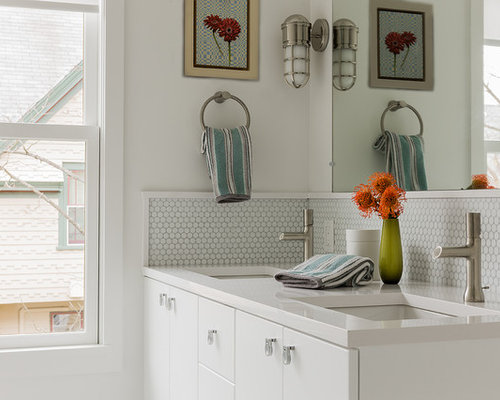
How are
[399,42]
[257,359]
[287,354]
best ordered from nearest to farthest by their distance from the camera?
[287,354], [257,359], [399,42]

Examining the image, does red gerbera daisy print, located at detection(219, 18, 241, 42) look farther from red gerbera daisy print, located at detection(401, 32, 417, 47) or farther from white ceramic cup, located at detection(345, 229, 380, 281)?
white ceramic cup, located at detection(345, 229, 380, 281)

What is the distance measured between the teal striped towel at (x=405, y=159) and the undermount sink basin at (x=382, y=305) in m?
0.45

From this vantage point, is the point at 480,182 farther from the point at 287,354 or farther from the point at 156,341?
the point at 156,341

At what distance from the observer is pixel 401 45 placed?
2371 millimetres

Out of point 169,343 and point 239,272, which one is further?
point 239,272

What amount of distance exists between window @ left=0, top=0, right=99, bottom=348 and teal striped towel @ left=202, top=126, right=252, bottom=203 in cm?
45

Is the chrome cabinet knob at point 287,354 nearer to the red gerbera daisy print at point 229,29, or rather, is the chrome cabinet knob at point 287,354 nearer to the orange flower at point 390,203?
the orange flower at point 390,203

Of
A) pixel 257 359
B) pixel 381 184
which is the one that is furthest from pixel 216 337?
pixel 381 184

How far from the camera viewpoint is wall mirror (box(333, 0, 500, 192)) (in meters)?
1.92

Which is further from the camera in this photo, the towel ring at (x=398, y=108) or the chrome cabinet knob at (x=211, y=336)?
the towel ring at (x=398, y=108)

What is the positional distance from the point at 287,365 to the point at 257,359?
6.7 inches

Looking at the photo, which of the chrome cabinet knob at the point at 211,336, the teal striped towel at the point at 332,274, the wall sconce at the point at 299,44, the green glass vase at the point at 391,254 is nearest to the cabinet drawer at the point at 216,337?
the chrome cabinet knob at the point at 211,336

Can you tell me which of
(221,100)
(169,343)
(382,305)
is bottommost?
(169,343)

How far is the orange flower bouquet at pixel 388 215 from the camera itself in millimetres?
2109
